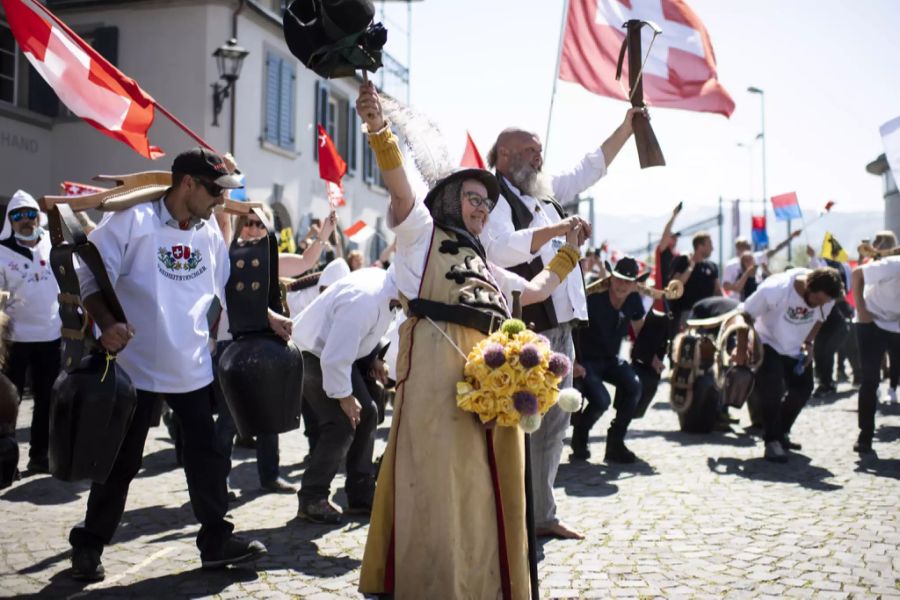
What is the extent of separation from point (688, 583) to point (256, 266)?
8.58 feet

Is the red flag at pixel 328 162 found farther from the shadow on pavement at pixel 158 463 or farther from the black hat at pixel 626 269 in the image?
the shadow on pavement at pixel 158 463

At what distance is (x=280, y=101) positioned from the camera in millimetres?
22219

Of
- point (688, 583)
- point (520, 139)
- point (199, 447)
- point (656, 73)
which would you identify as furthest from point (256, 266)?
point (656, 73)

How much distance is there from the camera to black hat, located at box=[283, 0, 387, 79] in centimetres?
354

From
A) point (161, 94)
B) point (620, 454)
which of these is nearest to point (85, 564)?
point (620, 454)

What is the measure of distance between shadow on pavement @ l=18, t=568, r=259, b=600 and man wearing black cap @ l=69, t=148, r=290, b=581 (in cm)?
8

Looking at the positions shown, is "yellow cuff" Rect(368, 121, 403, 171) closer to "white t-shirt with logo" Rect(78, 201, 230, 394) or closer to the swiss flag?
"white t-shirt with logo" Rect(78, 201, 230, 394)

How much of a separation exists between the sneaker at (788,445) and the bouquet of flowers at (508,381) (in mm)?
5751

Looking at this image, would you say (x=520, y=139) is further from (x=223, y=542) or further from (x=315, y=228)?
(x=315, y=228)

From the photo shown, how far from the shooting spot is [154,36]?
20.0 m

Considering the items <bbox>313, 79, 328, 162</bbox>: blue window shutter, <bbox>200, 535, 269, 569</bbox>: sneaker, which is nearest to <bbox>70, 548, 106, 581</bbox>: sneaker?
<bbox>200, 535, 269, 569</bbox>: sneaker

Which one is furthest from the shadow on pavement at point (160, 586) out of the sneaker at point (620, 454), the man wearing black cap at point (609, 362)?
the sneaker at point (620, 454)

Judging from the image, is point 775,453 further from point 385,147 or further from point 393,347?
point 385,147

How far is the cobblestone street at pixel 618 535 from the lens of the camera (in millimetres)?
4484
